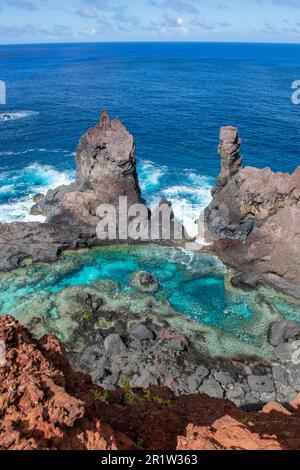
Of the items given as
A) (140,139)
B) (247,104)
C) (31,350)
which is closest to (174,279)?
(31,350)

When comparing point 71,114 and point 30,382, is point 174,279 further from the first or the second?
point 71,114

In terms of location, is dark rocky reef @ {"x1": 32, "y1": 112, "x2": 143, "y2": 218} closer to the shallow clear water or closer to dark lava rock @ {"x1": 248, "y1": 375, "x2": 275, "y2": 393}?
the shallow clear water

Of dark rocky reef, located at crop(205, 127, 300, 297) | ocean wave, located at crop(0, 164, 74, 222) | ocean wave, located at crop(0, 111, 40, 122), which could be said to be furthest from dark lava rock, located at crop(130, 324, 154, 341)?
ocean wave, located at crop(0, 111, 40, 122)

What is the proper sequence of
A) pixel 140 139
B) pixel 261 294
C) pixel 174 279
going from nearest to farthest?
1. pixel 261 294
2. pixel 174 279
3. pixel 140 139

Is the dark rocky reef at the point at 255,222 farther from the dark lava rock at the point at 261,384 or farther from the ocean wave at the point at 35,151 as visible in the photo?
the ocean wave at the point at 35,151

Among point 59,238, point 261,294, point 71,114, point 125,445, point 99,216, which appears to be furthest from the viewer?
point 71,114

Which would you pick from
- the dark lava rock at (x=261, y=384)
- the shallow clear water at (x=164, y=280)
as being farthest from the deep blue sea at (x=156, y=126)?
the dark lava rock at (x=261, y=384)
